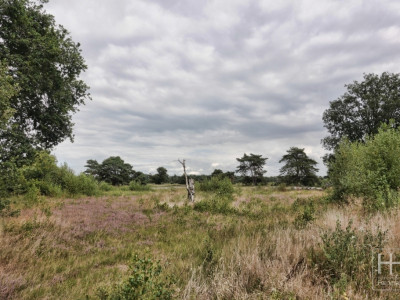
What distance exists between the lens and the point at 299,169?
2012 inches

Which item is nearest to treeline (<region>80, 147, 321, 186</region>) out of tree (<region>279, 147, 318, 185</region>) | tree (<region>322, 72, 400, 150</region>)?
tree (<region>279, 147, 318, 185</region>)

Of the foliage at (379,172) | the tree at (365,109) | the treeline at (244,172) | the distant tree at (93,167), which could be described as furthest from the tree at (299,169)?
the distant tree at (93,167)

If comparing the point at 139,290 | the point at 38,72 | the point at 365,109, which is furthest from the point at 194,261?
the point at 365,109

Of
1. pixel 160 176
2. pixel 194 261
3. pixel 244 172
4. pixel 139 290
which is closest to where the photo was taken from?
pixel 139 290

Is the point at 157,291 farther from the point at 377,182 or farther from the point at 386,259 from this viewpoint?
the point at 377,182

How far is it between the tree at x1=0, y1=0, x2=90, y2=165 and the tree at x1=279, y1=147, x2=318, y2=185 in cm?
4842

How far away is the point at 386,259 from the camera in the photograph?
4398mm

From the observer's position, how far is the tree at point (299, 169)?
5019cm

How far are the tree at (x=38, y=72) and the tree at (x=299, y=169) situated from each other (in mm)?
48418

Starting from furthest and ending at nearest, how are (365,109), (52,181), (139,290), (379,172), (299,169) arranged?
1. (299,169)
2. (365,109)
3. (52,181)
4. (379,172)
5. (139,290)

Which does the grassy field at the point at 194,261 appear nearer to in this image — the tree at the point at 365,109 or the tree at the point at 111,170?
the tree at the point at 365,109

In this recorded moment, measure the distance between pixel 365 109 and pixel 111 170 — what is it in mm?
72009

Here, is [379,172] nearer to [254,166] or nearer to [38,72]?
[38,72]

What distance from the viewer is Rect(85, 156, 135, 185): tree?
71875 mm
